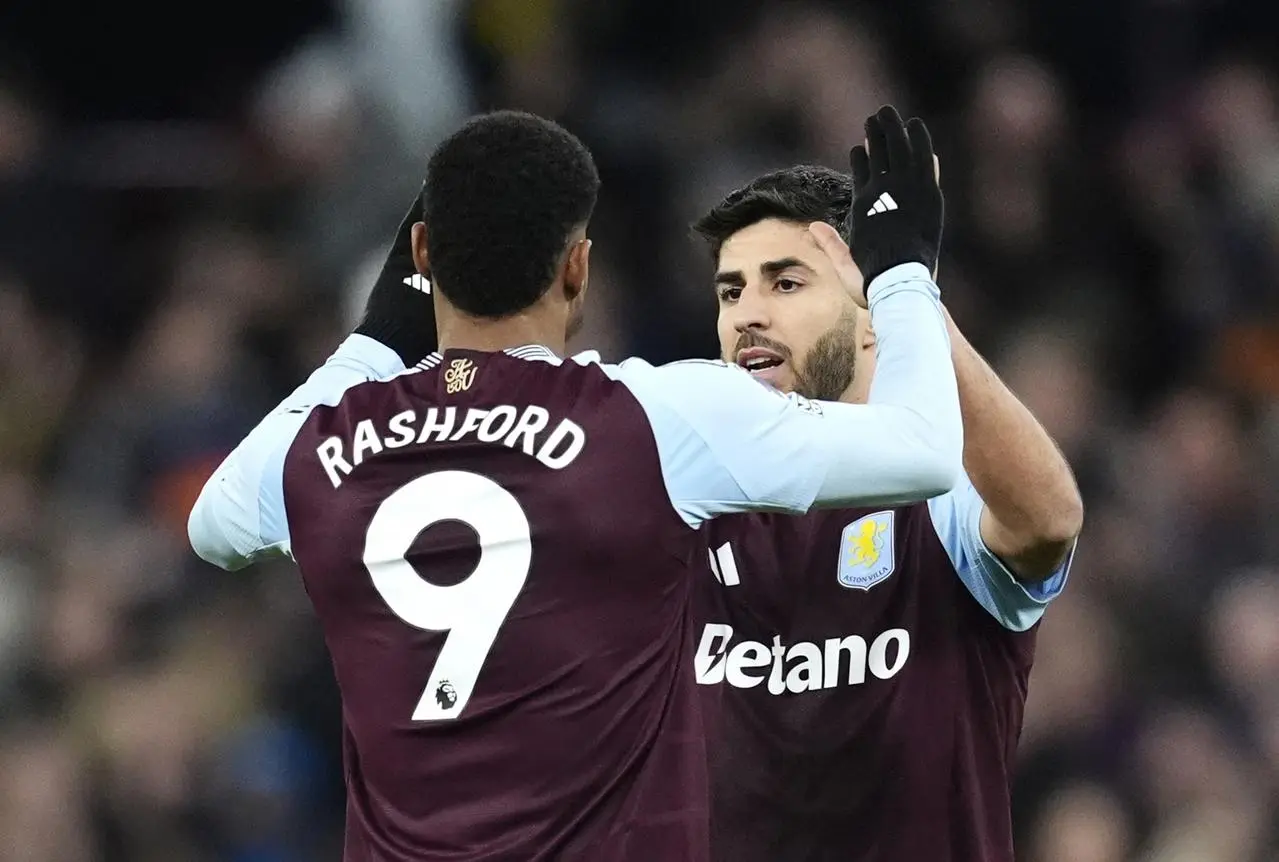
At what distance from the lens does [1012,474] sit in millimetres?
3213

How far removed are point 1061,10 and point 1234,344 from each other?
4.99ft

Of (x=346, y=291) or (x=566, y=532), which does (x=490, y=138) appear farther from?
(x=346, y=291)

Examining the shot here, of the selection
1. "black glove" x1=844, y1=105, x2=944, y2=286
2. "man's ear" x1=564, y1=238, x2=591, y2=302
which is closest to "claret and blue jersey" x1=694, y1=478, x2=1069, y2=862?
"black glove" x1=844, y1=105, x2=944, y2=286

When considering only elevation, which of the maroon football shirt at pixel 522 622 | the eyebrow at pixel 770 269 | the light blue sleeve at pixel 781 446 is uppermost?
the eyebrow at pixel 770 269

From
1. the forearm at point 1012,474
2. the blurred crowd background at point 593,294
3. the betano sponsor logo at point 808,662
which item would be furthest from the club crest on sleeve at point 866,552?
the blurred crowd background at point 593,294

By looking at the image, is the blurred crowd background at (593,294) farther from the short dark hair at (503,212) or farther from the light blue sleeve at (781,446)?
the short dark hair at (503,212)

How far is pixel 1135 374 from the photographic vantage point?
7.31 meters

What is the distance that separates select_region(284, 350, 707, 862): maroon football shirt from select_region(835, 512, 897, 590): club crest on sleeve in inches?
32.3

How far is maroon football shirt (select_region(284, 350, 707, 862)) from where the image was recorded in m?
2.59

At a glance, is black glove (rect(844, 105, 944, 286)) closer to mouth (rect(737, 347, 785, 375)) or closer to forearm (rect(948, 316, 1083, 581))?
forearm (rect(948, 316, 1083, 581))

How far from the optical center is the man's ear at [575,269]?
9.02 ft

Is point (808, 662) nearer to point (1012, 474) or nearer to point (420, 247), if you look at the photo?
point (1012, 474)

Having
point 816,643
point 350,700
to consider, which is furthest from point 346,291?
point 350,700

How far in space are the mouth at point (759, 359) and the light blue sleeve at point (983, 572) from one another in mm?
581
